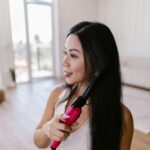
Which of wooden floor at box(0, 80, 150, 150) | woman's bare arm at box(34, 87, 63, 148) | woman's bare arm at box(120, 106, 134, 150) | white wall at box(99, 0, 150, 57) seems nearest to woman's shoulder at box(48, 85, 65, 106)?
woman's bare arm at box(34, 87, 63, 148)

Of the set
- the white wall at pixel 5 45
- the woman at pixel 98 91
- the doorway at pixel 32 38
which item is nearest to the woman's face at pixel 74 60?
the woman at pixel 98 91

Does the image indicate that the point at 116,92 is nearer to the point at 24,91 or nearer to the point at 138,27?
the point at 24,91

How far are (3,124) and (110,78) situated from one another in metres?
2.60

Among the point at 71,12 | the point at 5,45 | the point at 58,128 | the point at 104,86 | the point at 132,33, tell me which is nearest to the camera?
the point at 58,128

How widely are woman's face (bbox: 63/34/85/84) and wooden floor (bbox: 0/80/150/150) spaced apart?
1829 millimetres

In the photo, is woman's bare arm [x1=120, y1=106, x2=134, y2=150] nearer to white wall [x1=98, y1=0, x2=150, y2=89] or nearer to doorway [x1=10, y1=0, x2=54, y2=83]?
white wall [x1=98, y1=0, x2=150, y2=89]

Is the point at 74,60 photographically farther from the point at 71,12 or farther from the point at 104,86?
the point at 71,12

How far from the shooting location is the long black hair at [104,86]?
686 millimetres

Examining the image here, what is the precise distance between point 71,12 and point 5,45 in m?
2.24

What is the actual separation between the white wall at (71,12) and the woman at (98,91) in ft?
17.2

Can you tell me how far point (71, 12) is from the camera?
19.8 ft

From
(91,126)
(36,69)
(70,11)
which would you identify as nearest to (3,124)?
(91,126)

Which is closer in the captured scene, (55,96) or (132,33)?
(55,96)

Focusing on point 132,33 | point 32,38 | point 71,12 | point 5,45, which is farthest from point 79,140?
point 71,12
